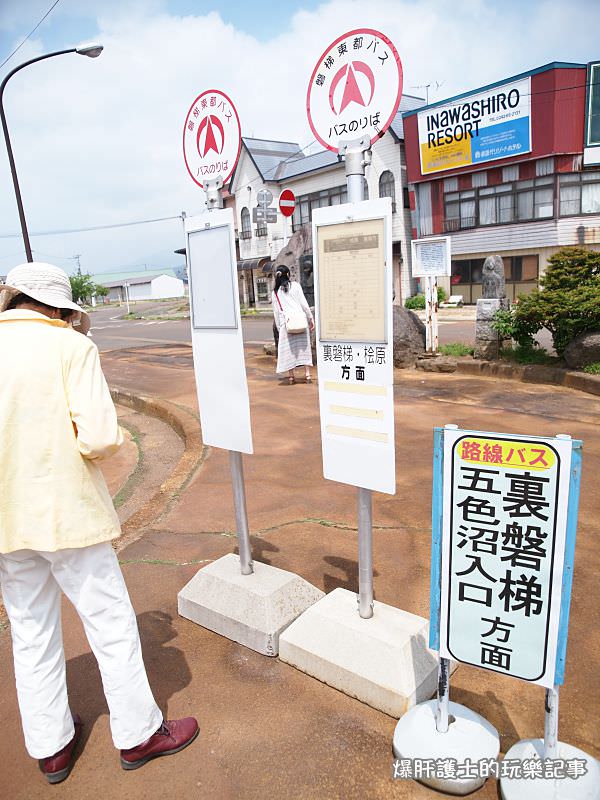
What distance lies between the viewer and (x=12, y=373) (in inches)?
76.9

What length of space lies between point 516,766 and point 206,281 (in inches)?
93.3

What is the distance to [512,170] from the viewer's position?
70.9 feet

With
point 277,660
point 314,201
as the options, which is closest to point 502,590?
point 277,660

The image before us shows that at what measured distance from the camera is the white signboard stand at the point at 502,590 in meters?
1.91

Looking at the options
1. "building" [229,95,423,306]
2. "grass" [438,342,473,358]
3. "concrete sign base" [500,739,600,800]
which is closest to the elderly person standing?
"concrete sign base" [500,739,600,800]

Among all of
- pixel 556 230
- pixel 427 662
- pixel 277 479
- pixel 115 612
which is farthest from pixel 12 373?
pixel 556 230

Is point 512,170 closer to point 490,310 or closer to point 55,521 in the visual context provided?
point 490,310

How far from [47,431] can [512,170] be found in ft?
75.8

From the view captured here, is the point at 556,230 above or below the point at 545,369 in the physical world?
above

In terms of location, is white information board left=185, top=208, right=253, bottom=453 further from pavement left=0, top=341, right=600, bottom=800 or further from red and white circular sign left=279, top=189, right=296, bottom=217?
red and white circular sign left=279, top=189, right=296, bottom=217

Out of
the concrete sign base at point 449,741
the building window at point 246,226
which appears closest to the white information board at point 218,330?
the concrete sign base at point 449,741

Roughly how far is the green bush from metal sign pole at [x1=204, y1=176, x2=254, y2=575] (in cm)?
625

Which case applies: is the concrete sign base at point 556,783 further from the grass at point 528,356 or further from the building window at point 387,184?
the building window at point 387,184

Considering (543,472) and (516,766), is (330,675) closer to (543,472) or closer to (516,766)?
(516,766)
